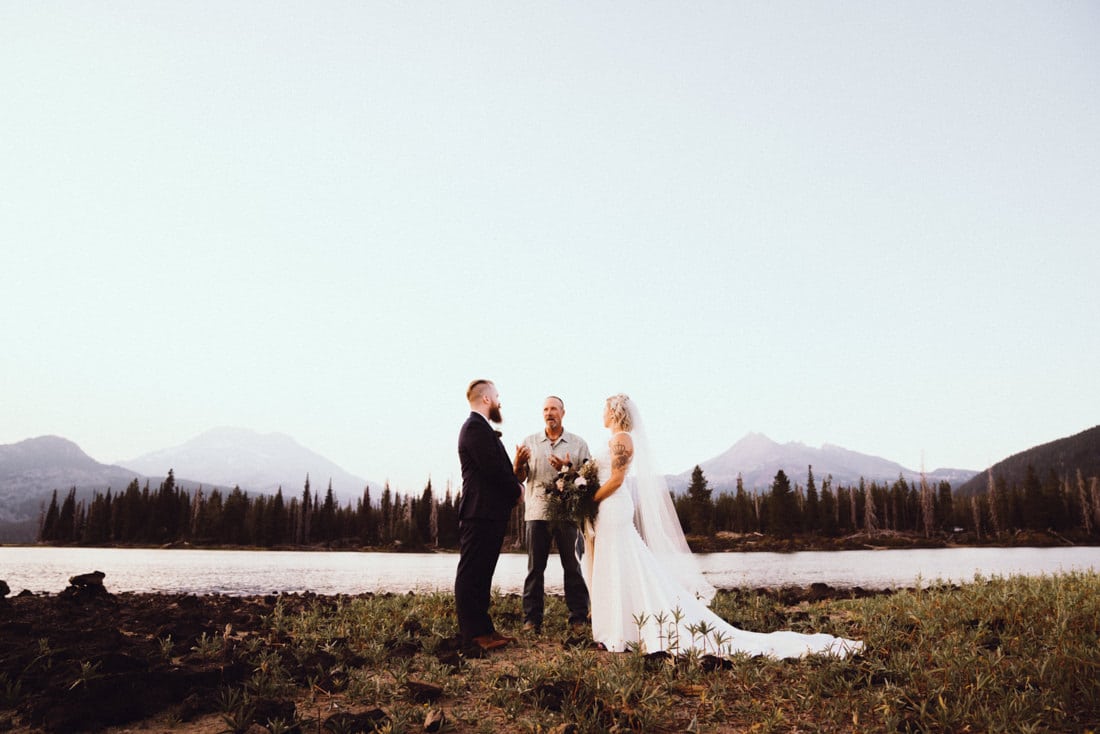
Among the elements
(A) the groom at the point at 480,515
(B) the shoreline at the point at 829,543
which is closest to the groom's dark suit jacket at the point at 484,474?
(A) the groom at the point at 480,515

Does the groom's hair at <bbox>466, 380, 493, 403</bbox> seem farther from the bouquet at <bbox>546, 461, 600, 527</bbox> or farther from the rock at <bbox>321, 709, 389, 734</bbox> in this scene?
the rock at <bbox>321, 709, 389, 734</bbox>

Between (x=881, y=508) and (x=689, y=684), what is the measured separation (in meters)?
150

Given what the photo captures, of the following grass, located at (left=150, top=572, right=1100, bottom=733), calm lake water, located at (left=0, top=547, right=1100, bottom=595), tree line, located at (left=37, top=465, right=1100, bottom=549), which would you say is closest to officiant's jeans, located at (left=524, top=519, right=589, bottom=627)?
grass, located at (left=150, top=572, right=1100, bottom=733)

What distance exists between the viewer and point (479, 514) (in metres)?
8.47

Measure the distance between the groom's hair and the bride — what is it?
196 centimetres

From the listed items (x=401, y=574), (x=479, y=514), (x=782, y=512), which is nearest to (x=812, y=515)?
(x=782, y=512)

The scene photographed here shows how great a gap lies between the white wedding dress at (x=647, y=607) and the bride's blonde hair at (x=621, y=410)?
58cm

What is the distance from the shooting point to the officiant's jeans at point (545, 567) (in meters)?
9.81

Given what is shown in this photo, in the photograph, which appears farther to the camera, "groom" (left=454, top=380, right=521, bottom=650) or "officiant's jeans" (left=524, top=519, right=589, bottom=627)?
"officiant's jeans" (left=524, top=519, right=589, bottom=627)

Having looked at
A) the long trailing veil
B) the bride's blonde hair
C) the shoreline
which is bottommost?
the shoreline

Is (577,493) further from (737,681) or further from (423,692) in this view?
(423,692)

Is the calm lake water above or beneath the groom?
beneath

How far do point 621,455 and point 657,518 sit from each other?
125cm

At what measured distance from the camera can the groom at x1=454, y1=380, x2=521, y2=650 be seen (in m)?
8.37
